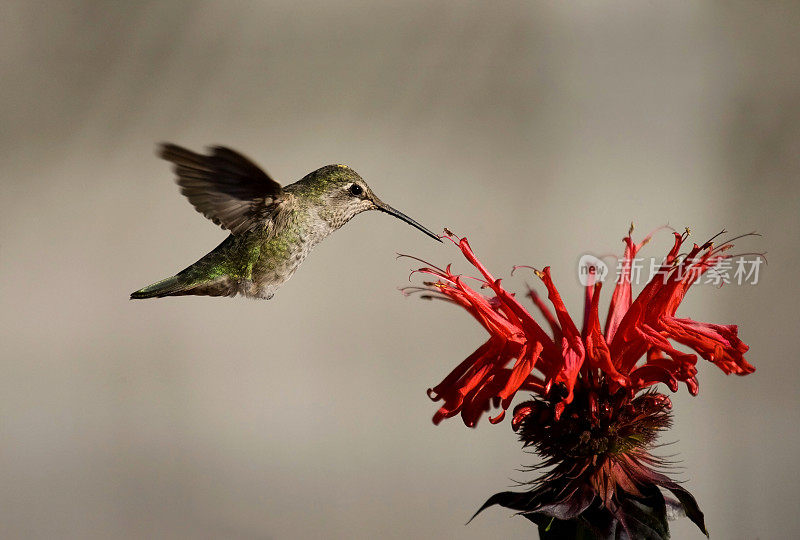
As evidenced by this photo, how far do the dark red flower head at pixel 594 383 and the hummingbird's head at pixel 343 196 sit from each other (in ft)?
0.54

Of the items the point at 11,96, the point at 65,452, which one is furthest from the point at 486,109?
the point at 65,452

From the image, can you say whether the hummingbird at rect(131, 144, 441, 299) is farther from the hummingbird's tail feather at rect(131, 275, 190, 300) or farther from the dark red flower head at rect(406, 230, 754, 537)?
the dark red flower head at rect(406, 230, 754, 537)

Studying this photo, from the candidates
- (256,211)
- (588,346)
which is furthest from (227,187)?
(588,346)

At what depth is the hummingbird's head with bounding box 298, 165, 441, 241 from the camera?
2.53ft

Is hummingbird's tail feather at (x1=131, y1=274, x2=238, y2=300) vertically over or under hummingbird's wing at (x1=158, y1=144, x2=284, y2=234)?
under

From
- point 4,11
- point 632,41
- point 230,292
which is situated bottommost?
point 230,292

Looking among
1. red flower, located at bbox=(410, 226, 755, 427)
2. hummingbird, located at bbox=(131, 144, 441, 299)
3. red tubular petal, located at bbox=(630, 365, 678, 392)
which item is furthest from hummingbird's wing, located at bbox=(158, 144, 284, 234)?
red tubular petal, located at bbox=(630, 365, 678, 392)

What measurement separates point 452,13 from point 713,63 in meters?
0.81

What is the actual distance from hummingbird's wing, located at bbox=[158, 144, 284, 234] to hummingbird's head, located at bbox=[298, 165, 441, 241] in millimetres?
54

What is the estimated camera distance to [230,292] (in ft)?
2.96

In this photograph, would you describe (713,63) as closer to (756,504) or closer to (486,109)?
(486,109)

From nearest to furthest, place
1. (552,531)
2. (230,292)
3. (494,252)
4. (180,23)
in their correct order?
(552,531), (230,292), (180,23), (494,252)

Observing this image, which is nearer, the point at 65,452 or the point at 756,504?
the point at 65,452

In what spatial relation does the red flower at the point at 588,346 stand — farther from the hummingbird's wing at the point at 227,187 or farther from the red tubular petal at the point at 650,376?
the hummingbird's wing at the point at 227,187
